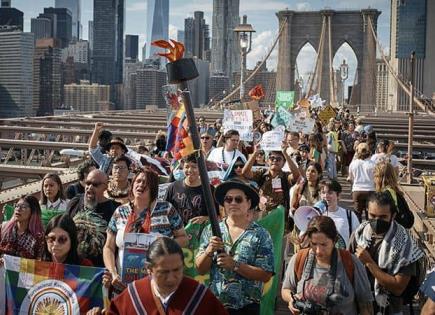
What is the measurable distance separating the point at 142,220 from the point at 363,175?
4637mm

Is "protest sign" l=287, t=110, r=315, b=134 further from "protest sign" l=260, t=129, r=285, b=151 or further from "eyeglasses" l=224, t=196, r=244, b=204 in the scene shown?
"eyeglasses" l=224, t=196, r=244, b=204

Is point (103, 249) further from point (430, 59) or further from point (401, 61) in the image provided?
point (401, 61)

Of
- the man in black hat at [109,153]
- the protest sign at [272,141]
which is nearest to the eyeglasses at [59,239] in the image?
the man in black hat at [109,153]

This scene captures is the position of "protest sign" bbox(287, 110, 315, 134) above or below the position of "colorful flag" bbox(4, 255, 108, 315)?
above

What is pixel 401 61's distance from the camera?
124 meters

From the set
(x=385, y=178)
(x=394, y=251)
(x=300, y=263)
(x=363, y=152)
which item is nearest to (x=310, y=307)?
(x=300, y=263)

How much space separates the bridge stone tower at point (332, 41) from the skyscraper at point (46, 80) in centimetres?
8918

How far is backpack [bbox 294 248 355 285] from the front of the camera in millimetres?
3879

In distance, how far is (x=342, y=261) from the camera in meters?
3.88

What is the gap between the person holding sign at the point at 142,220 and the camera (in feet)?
14.3

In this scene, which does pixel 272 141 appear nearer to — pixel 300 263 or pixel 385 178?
pixel 385 178

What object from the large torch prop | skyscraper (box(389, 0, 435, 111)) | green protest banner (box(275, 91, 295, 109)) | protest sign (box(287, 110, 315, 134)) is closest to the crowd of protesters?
the large torch prop

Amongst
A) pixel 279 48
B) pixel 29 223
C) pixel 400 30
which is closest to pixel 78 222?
pixel 29 223

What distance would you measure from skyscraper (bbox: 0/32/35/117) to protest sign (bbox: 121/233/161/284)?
15296 centimetres
